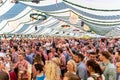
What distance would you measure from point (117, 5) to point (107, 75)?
20.6 ft

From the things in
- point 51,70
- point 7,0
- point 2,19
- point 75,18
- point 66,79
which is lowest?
point 2,19

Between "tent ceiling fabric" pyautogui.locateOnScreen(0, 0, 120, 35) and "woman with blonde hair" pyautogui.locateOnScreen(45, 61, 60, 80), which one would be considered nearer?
"woman with blonde hair" pyautogui.locateOnScreen(45, 61, 60, 80)

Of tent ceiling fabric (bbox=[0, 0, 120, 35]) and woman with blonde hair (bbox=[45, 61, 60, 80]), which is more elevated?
woman with blonde hair (bbox=[45, 61, 60, 80])

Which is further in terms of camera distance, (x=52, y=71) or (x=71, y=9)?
(x=71, y=9)

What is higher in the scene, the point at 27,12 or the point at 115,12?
the point at 115,12

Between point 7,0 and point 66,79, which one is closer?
point 66,79

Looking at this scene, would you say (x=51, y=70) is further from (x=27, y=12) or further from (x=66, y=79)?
(x=27, y=12)

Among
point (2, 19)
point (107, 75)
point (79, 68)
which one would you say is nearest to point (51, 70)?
point (79, 68)

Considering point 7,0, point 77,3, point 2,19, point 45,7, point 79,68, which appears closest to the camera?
point 79,68

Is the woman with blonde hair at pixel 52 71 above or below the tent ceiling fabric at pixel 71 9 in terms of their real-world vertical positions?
above

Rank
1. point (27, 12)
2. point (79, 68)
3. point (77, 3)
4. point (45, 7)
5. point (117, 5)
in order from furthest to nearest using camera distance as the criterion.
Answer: point (27, 12), point (45, 7), point (77, 3), point (117, 5), point (79, 68)

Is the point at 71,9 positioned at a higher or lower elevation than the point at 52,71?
lower

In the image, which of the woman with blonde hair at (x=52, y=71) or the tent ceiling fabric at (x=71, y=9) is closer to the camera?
the woman with blonde hair at (x=52, y=71)

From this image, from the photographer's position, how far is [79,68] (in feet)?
29.1
